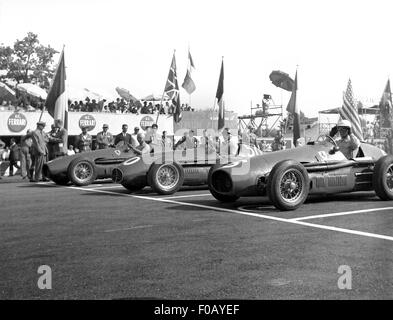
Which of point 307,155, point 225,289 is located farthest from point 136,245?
point 307,155

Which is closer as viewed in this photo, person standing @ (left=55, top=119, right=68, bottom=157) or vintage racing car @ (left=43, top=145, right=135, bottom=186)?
vintage racing car @ (left=43, top=145, right=135, bottom=186)

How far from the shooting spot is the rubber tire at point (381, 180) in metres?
8.48

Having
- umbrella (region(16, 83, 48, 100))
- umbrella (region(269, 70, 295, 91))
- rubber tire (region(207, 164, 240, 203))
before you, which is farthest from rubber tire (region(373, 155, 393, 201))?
umbrella (region(269, 70, 295, 91))

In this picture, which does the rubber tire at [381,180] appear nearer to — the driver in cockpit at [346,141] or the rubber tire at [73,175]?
the driver in cockpit at [346,141]

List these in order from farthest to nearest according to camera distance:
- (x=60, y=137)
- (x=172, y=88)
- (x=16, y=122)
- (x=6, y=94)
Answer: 1. (x=6, y=94)
2. (x=16, y=122)
3. (x=172, y=88)
4. (x=60, y=137)

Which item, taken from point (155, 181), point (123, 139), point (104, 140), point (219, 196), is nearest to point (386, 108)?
point (104, 140)

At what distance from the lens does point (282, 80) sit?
99.5 feet

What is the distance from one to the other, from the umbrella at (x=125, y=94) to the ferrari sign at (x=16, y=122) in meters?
8.25

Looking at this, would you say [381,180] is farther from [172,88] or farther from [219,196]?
[172,88]

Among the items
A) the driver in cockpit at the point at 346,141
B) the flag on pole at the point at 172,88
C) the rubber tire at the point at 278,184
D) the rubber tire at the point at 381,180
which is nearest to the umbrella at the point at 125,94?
the flag on pole at the point at 172,88

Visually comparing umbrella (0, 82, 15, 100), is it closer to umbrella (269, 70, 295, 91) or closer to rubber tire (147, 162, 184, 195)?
umbrella (269, 70, 295, 91)

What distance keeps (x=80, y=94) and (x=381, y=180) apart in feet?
69.7

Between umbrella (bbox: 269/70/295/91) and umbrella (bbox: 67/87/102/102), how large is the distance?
1035 cm

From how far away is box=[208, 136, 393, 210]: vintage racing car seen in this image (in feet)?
25.1
